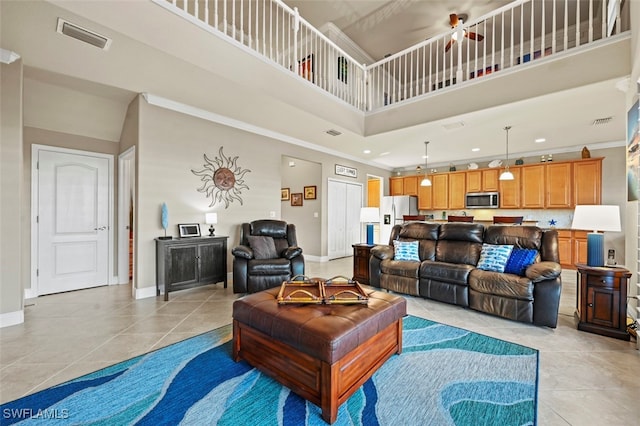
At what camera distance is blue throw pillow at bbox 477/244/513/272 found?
124 inches

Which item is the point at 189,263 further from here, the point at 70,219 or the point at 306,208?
the point at 306,208

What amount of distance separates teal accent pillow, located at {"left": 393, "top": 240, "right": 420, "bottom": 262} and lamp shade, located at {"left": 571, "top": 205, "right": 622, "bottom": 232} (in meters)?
1.71

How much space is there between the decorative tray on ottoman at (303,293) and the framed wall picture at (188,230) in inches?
89.4

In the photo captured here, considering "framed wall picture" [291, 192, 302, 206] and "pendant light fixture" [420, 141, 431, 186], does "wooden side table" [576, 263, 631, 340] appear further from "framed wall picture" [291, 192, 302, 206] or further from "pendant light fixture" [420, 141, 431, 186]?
"framed wall picture" [291, 192, 302, 206]

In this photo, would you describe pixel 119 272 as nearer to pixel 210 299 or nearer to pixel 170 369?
pixel 210 299

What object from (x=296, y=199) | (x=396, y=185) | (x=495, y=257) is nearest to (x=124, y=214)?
(x=296, y=199)

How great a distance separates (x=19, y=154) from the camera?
107 inches

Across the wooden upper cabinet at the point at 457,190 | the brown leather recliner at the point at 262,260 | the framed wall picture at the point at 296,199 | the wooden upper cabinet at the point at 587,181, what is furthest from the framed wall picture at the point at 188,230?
the wooden upper cabinet at the point at 587,181

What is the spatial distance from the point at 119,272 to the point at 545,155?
888 cm

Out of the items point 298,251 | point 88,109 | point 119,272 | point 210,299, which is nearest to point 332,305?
point 298,251

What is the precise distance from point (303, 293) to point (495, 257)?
246cm

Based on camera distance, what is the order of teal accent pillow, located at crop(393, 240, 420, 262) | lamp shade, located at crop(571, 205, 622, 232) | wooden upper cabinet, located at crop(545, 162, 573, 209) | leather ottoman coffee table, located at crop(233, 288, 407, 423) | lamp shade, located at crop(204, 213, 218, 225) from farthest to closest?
wooden upper cabinet, located at crop(545, 162, 573, 209)
lamp shade, located at crop(204, 213, 218, 225)
teal accent pillow, located at crop(393, 240, 420, 262)
lamp shade, located at crop(571, 205, 622, 232)
leather ottoman coffee table, located at crop(233, 288, 407, 423)

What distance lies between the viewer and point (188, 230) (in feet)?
13.0

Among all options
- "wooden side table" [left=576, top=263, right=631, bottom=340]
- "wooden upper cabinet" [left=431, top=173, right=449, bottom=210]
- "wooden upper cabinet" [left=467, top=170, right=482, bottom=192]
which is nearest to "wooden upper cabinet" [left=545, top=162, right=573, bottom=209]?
"wooden upper cabinet" [left=467, top=170, right=482, bottom=192]
